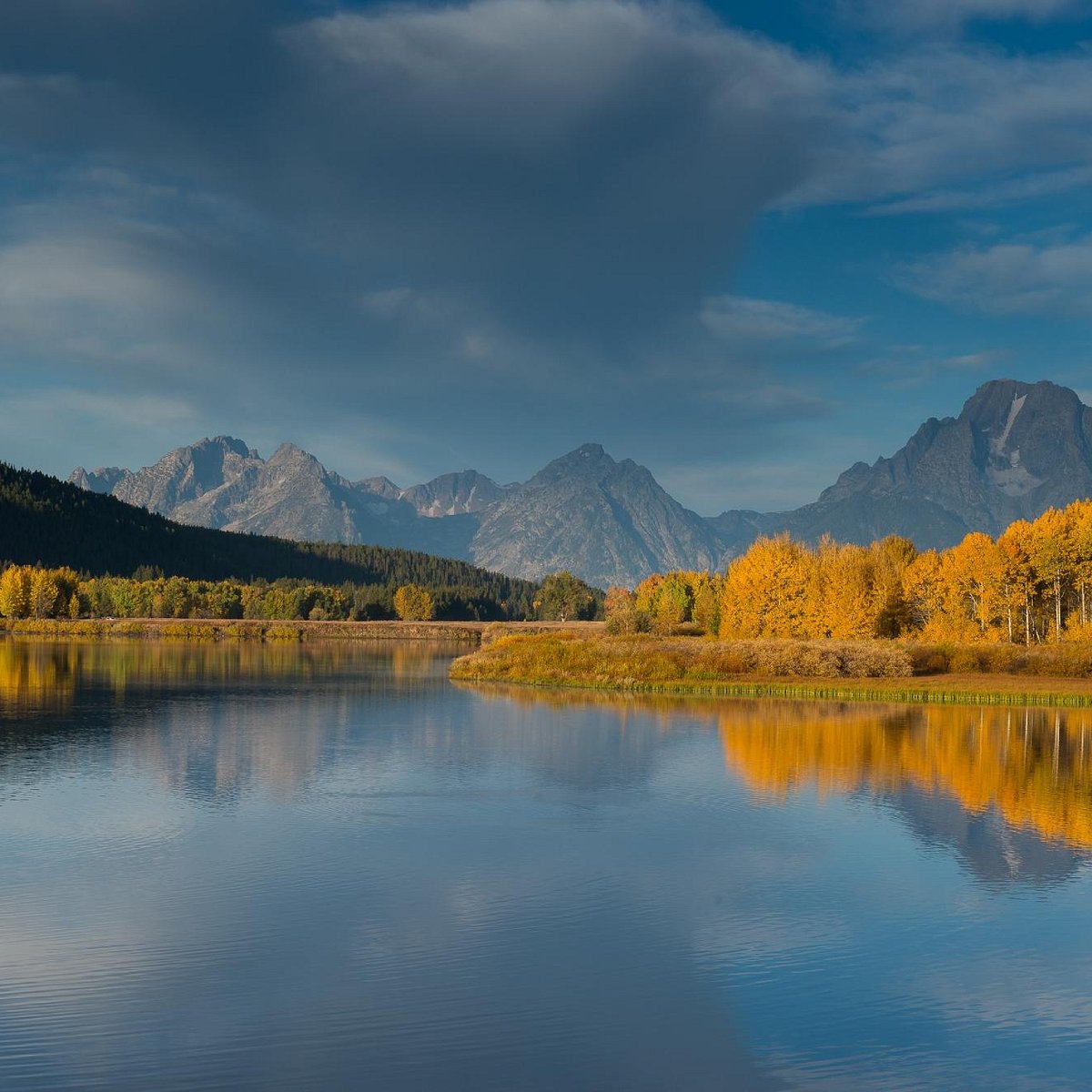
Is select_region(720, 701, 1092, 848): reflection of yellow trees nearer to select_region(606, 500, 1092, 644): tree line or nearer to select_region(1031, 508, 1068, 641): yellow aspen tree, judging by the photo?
select_region(606, 500, 1092, 644): tree line

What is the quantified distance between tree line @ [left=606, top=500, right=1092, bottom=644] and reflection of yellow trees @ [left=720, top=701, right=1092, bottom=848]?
37949mm

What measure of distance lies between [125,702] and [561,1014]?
4969 cm

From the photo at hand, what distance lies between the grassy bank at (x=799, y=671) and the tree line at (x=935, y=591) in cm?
1351

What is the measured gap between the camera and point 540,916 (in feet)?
66.4

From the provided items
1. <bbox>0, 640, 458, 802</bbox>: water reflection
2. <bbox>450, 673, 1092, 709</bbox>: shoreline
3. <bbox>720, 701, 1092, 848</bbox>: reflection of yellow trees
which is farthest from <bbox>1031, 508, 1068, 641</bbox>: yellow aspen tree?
<bbox>0, 640, 458, 802</bbox>: water reflection

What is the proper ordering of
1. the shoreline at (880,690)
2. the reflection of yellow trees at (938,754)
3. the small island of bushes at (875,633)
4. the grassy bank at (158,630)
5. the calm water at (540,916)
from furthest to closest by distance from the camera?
the grassy bank at (158,630) → the small island of bushes at (875,633) → the shoreline at (880,690) → the reflection of yellow trees at (938,754) → the calm water at (540,916)

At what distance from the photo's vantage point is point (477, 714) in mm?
56281

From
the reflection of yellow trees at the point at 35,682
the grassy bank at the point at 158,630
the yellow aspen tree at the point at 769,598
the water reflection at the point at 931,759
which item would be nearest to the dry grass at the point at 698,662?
the water reflection at the point at 931,759

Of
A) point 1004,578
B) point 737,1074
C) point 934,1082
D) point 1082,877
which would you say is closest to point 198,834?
point 737,1074

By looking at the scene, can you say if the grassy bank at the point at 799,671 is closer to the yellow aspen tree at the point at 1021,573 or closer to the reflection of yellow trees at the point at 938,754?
the reflection of yellow trees at the point at 938,754

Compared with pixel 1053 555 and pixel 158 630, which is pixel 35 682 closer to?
pixel 1053 555

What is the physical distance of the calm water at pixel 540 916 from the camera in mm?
14156

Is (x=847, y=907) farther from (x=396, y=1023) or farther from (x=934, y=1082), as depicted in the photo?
(x=396, y=1023)

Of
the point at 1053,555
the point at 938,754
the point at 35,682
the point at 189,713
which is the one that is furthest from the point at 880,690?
the point at 35,682
